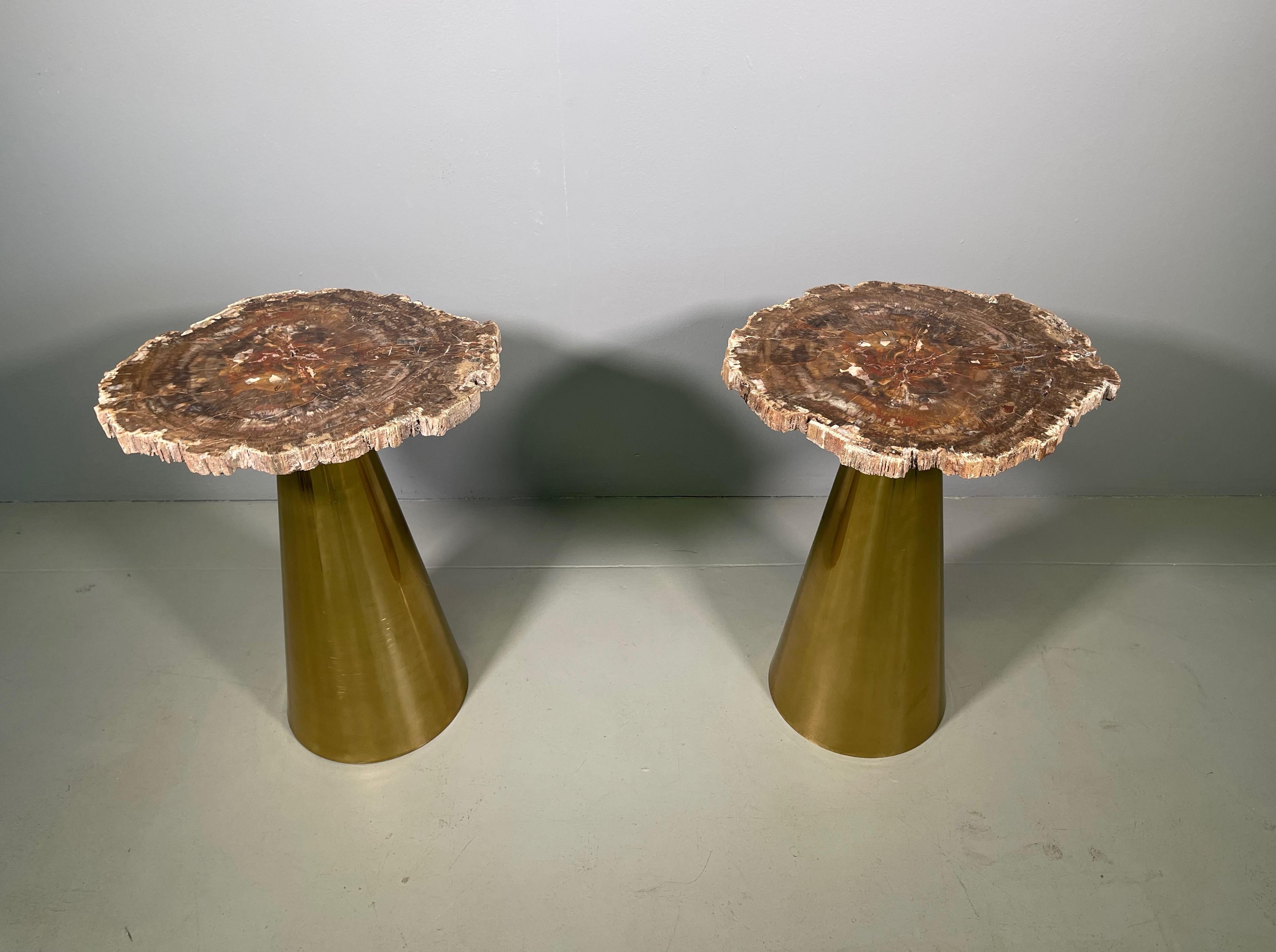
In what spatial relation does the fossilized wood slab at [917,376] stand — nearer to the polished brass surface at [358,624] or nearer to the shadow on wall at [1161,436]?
the polished brass surface at [358,624]

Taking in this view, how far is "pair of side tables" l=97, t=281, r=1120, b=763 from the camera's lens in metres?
1.33

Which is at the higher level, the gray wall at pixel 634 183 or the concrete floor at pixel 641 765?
the gray wall at pixel 634 183

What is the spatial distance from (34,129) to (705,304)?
151 cm

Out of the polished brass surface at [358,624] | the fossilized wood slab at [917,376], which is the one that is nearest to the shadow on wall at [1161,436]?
the fossilized wood slab at [917,376]

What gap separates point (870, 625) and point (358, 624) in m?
A: 0.91

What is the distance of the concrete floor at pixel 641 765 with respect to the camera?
4.98ft

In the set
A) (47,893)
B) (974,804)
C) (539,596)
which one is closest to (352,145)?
(539,596)

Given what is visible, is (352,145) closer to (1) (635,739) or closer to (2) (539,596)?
(2) (539,596)

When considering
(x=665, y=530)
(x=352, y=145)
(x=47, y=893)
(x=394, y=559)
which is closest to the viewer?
(x=47, y=893)

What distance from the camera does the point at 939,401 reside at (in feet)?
4.57

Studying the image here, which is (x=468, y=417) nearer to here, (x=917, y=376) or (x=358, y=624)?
(x=358, y=624)

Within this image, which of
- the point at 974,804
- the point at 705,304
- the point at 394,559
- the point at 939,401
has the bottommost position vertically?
the point at 974,804

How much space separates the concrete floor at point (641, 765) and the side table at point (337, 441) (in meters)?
0.14

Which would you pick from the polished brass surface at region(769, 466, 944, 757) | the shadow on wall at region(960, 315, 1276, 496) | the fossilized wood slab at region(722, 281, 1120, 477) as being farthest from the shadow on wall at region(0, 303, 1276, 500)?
the polished brass surface at region(769, 466, 944, 757)
